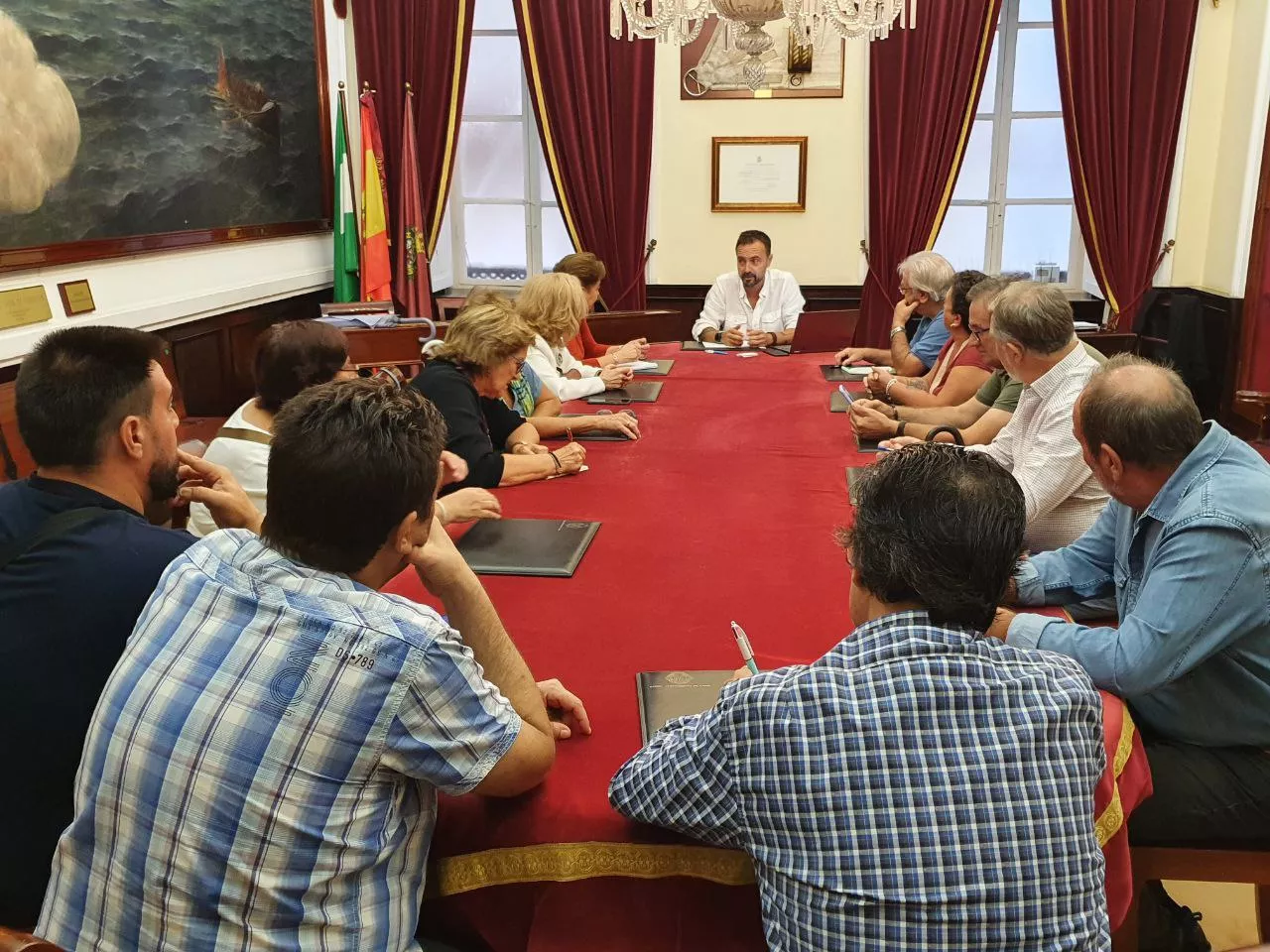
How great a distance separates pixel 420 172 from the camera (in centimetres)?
689

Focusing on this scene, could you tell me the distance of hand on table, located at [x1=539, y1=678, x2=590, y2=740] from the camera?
1.60m

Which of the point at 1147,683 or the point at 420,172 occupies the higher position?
the point at 420,172

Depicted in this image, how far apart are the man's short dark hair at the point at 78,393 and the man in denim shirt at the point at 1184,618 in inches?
61.1

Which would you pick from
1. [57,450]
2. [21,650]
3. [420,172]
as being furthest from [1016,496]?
[420,172]

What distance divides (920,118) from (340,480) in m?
5.90

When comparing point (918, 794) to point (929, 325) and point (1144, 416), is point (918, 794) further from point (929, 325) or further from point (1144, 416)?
point (929, 325)

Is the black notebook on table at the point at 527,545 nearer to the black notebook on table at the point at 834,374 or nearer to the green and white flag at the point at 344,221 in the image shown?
the black notebook on table at the point at 834,374

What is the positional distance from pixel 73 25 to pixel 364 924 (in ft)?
14.0

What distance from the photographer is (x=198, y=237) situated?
17.5ft

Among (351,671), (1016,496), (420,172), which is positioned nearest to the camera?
(351,671)

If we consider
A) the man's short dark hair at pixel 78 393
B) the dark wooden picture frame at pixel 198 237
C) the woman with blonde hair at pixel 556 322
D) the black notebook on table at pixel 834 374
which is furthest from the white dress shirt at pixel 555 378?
the man's short dark hair at pixel 78 393

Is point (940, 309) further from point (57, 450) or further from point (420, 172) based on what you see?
point (57, 450)

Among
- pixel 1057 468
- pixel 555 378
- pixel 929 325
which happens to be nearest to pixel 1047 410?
pixel 1057 468

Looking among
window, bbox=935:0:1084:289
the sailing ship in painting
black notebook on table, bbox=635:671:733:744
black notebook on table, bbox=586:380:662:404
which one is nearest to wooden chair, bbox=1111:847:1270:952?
black notebook on table, bbox=635:671:733:744
